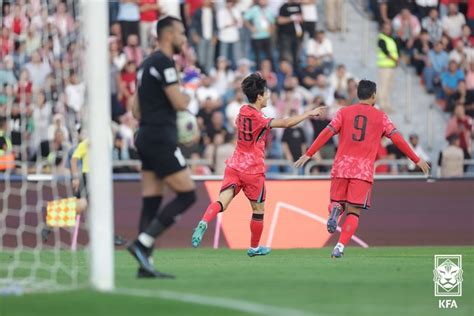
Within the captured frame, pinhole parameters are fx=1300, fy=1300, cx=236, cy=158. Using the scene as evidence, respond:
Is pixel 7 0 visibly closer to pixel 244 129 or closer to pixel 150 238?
pixel 244 129

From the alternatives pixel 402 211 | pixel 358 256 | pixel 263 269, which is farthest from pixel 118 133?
pixel 263 269

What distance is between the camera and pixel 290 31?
26.2 metres

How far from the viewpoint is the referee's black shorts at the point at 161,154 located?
11656 millimetres

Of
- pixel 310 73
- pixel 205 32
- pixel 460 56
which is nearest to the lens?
pixel 310 73

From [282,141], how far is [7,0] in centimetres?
660

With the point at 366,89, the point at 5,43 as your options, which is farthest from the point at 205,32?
the point at 366,89

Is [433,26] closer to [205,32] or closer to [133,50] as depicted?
[205,32]

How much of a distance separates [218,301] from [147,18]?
52.7 ft

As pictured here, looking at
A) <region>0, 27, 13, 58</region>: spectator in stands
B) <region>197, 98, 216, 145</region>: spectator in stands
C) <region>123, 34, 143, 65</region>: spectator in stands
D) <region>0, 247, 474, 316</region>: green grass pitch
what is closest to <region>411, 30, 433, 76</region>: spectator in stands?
<region>197, 98, 216, 145</region>: spectator in stands

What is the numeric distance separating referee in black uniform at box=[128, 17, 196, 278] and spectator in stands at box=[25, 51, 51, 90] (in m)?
6.35

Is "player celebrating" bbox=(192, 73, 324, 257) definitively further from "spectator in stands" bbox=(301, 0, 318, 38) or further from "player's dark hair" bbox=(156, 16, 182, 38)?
"spectator in stands" bbox=(301, 0, 318, 38)

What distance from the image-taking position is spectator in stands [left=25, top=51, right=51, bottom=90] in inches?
717

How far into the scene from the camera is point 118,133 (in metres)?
23.2

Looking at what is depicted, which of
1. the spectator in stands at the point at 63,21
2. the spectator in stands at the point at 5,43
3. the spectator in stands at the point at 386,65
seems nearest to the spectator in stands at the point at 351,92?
the spectator in stands at the point at 386,65
